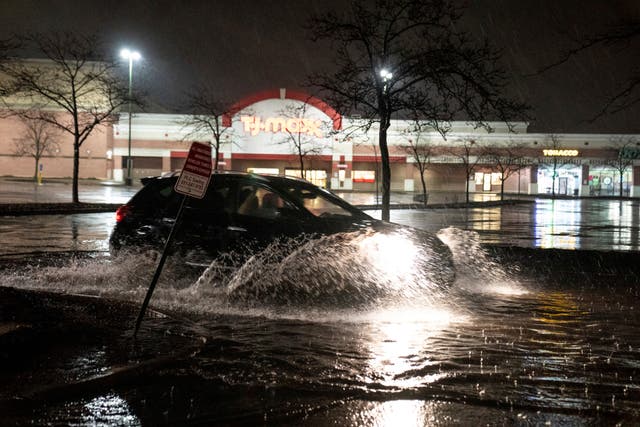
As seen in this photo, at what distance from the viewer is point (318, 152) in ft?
212

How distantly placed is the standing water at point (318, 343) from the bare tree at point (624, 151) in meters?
64.0

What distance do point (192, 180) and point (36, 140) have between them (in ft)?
213

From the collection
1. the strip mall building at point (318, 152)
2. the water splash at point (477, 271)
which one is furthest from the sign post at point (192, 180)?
the strip mall building at point (318, 152)

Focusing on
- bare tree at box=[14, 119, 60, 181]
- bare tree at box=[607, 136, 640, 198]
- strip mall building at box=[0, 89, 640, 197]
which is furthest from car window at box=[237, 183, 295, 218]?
bare tree at box=[607, 136, 640, 198]

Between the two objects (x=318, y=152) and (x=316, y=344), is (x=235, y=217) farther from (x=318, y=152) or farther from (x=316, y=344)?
(x=318, y=152)

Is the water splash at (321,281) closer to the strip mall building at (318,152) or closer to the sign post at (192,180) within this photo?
the sign post at (192,180)

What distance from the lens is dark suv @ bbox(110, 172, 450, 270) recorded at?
9.02 meters

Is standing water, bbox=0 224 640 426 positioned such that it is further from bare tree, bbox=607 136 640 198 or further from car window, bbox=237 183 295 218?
bare tree, bbox=607 136 640 198

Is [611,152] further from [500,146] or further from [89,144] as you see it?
[89,144]

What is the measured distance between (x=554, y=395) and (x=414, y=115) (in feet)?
44.3

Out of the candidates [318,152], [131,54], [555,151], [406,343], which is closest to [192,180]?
[406,343]

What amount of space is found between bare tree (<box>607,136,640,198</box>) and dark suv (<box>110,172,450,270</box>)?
66.4 m

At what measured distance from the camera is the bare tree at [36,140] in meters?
67.6

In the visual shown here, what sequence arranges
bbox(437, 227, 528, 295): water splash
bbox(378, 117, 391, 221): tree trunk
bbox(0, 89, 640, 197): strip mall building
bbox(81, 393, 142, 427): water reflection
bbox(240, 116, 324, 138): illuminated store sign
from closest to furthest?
bbox(81, 393, 142, 427): water reflection < bbox(437, 227, 528, 295): water splash < bbox(378, 117, 391, 221): tree trunk < bbox(240, 116, 324, 138): illuminated store sign < bbox(0, 89, 640, 197): strip mall building
